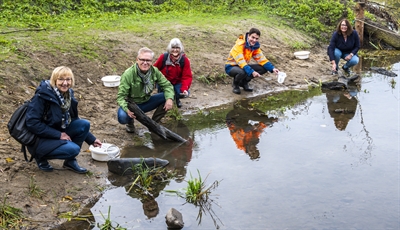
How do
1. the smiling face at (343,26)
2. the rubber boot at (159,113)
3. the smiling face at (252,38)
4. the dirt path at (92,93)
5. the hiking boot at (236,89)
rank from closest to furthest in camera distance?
the dirt path at (92,93)
the rubber boot at (159,113)
the smiling face at (252,38)
the hiking boot at (236,89)
the smiling face at (343,26)

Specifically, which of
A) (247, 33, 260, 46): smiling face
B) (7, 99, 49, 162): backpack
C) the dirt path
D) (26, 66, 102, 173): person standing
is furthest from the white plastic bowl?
(247, 33, 260, 46): smiling face

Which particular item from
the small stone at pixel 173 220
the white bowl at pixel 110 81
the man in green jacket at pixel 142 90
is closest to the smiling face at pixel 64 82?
the man in green jacket at pixel 142 90

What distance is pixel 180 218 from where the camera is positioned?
5766 mm

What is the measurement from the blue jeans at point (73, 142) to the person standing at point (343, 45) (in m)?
7.89

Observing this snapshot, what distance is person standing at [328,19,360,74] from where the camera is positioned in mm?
12661

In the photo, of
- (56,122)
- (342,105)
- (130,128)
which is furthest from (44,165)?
(342,105)

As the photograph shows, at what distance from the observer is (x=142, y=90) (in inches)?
329

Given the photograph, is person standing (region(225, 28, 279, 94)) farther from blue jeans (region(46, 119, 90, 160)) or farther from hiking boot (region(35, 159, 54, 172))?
hiking boot (region(35, 159, 54, 172))

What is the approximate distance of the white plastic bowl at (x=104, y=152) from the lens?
7.25 metres

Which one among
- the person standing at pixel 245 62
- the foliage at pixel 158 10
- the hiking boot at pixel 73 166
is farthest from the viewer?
the foliage at pixel 158 10

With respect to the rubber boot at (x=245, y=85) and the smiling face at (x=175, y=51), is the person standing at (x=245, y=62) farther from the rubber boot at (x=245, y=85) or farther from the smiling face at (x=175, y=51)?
the smiling face at (x=175, y=51)

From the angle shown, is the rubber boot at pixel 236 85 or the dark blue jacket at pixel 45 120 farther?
the rubber boot at pixel 236 85

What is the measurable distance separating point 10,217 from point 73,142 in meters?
1.39

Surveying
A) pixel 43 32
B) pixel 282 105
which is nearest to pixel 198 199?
pixel 282 105
